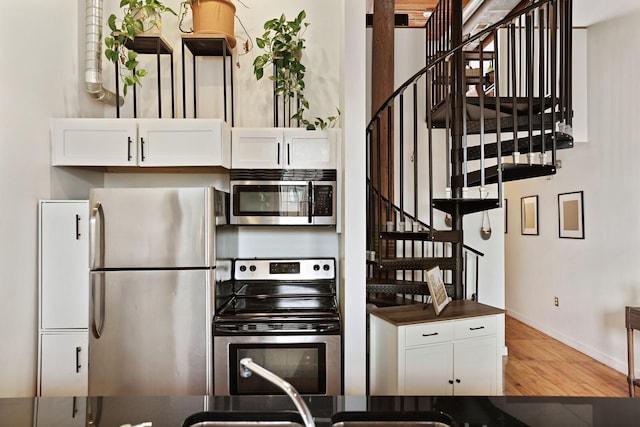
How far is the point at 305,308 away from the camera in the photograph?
9.03 feet

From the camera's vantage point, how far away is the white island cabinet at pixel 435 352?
249 centimetres

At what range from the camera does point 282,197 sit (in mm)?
2914

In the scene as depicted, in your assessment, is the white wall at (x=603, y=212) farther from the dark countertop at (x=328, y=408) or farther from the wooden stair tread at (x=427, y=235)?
the dark countertop at (x=328, y=408)

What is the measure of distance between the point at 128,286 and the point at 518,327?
5.25 meters

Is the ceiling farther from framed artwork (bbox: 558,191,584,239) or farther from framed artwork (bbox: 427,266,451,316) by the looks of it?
framed artwork (bbox: 427,266,451,316)

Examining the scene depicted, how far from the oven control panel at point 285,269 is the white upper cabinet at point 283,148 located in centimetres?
A: 74

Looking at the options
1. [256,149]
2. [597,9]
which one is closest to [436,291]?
[256,149]

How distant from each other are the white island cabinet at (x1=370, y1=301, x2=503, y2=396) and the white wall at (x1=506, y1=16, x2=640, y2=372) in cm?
225

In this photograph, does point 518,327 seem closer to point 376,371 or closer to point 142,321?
point 376,371

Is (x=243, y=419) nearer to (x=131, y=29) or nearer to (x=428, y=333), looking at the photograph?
(x=428, y=333)

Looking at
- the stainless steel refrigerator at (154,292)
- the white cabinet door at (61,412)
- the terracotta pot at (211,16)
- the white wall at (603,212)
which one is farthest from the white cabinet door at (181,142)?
the white wall at (603,212)

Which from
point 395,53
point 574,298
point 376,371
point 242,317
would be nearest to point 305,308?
point 242,317

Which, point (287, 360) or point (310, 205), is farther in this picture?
point (310, 205)

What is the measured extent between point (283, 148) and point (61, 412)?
2048mm
